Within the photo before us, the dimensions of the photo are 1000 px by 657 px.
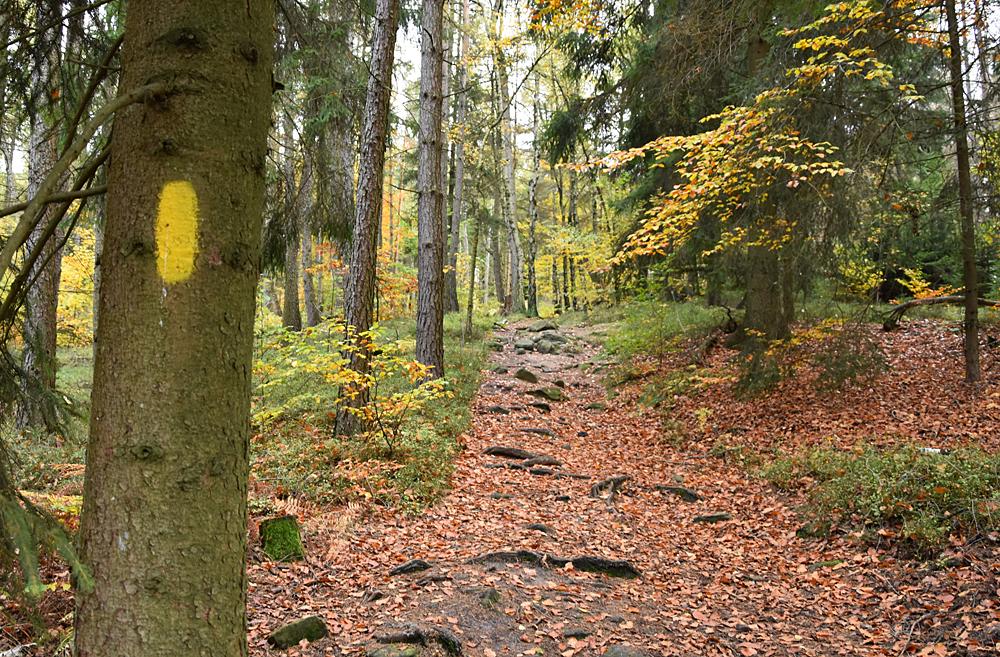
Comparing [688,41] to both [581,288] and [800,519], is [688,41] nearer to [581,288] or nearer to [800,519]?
[800,519]

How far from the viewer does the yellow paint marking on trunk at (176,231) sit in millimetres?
1550

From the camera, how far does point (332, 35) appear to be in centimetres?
646

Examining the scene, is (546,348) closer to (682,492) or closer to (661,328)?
(661,328)

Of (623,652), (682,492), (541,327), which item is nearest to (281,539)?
(623,652)

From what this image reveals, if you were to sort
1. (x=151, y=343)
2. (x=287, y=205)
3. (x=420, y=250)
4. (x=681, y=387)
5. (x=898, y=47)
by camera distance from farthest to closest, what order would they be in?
1. (x=681, y=387)
2. (x=420, y=250)
3. (x=898, y=47)
4. (x=287, y=205)
5. (x=151, y=343)

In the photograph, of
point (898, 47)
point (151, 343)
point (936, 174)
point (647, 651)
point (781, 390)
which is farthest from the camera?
point (936, 174)

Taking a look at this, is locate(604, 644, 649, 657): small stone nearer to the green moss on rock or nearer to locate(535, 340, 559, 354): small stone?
the green moss on rock

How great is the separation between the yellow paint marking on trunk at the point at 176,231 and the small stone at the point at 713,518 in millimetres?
6447

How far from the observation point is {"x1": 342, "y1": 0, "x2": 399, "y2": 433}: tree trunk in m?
7.64

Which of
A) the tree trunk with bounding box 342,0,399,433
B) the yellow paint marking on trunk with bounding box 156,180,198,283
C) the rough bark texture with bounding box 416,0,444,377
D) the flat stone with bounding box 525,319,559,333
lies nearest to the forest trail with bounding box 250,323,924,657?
the tree trunk with bounding box 342,0,399,433

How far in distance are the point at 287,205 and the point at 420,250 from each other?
6.00 m

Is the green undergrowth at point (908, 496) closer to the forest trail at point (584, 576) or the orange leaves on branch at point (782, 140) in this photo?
the forest trail at point (584, 576)

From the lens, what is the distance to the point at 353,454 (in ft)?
23.8

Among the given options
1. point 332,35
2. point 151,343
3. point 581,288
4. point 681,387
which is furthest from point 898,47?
point 581,288
